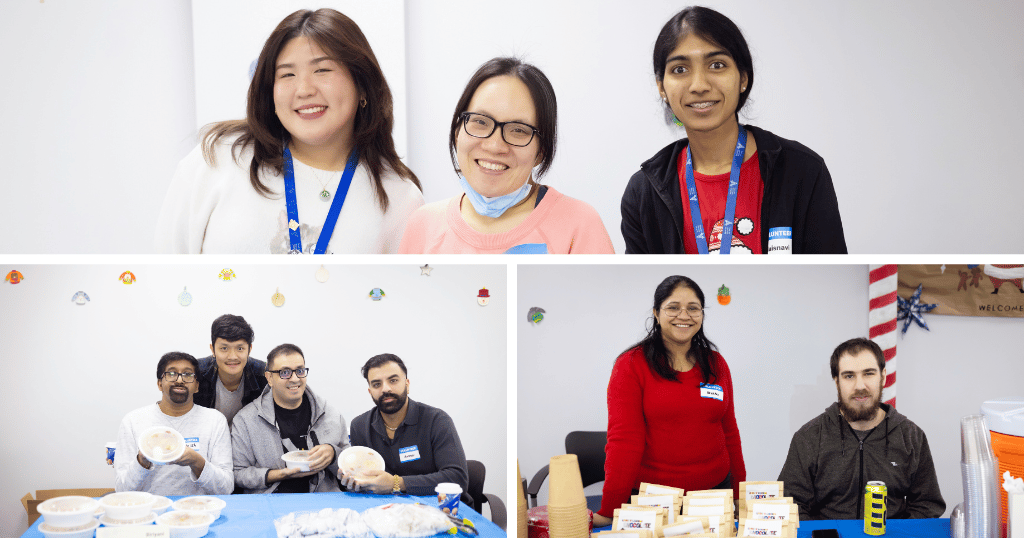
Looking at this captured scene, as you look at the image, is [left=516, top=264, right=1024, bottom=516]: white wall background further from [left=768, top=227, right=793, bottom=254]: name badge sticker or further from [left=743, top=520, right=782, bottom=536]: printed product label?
[left=768, top=227, right=793, bottom=254]: name badge sticker

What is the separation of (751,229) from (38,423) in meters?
1.74

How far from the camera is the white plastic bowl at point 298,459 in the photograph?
4.12 ft

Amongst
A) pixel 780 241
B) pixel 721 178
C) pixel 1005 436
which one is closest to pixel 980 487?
pixel 1005 436

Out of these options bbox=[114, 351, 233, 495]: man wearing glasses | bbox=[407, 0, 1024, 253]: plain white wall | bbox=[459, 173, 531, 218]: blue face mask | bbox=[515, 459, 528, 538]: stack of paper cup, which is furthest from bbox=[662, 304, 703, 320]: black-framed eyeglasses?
bbox=[407, 0, 1024, 253]: plain white wall

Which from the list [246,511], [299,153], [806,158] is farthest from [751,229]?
[246,511]

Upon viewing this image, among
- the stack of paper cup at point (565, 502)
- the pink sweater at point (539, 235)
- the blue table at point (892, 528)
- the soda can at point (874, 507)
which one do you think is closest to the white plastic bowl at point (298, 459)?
the stack of paper cup at point (565, 502)

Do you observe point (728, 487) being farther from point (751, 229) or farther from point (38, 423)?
point (38, 423)

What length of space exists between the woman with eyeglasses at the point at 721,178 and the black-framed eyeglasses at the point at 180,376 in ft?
4.02

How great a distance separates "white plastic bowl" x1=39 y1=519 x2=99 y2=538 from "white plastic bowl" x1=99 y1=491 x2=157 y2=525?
0.02 m

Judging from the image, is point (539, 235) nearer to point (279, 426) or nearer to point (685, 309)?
point (685, 309)

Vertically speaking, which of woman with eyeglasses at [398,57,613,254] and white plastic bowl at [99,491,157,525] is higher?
woman with eyeglasses at [398,57,613,254]

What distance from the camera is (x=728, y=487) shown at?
1295mm

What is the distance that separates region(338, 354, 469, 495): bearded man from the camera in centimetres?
126

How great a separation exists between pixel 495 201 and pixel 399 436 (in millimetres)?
715
